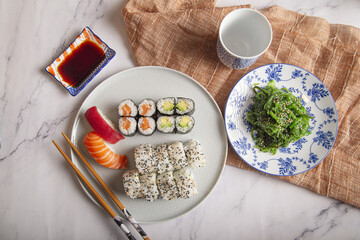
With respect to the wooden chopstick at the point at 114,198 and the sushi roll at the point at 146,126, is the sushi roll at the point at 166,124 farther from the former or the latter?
the wooden chopstick at the point at 114,198

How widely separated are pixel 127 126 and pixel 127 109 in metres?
0.15

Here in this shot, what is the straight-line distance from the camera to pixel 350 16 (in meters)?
2.37

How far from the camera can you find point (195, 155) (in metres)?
2.05

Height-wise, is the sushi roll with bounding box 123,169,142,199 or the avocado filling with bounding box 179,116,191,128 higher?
the avocado filling with bounding box 179,116,191,128

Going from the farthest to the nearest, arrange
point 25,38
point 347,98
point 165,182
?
point 25,38, point 347,98, point 165,182

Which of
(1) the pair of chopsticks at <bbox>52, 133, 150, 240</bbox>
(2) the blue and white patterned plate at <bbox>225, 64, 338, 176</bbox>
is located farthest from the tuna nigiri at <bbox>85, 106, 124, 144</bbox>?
(2) the blue and white patterned plate at <bbox>225, 64, 338, 176</bbox>

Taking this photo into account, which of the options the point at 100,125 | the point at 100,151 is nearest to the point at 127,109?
the point at 100,125

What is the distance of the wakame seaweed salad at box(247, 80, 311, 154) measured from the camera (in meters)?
2.04

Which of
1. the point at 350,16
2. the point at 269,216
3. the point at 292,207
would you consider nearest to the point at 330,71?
the point at 350,16

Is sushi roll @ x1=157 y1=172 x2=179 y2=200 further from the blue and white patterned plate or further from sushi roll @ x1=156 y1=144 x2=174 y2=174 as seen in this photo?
the blue and white patterned plate

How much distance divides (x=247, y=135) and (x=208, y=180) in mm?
516

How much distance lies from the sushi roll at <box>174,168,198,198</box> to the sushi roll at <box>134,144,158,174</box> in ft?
0.78

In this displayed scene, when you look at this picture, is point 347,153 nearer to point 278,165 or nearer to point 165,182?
point 278,165

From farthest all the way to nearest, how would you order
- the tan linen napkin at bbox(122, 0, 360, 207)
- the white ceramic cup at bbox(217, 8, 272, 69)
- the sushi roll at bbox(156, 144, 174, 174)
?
the tan linen napkin at bbox(122, 0, 360, 207), the sushi roll at bbox(156, 144, 174, 174), the white ceramic cup at bbox(217, 8, 272, 69)
